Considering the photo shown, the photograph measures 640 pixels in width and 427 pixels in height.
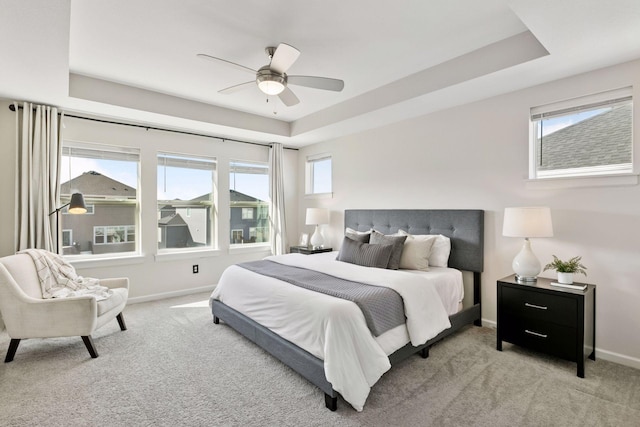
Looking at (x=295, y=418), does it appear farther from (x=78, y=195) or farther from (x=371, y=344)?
(x=78, y=195)

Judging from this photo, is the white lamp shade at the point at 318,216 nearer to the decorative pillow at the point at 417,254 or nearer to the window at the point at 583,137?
the decorative pillow at the point at 417,254

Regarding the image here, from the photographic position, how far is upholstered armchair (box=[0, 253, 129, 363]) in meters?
2.51

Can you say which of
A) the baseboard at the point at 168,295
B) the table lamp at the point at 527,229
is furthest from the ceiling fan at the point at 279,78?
the baseboard at the point at 168,295

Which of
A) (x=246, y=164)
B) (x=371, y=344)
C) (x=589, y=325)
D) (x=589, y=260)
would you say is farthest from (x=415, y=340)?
(x=246, y=164)

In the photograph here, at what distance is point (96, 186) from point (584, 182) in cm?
547

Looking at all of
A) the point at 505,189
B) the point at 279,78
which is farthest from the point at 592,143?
the point at 279,78

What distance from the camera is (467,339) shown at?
10.0 ft

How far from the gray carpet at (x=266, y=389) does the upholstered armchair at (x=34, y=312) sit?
0.25m

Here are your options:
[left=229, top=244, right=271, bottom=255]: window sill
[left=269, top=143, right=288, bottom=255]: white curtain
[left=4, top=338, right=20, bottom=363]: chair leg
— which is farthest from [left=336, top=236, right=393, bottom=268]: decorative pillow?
[left=4, top=338, right=20, bottom=363]: chair leg

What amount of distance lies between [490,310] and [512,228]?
1.13 m

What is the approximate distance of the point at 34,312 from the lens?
2531 millimetres

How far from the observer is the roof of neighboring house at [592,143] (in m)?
2.62

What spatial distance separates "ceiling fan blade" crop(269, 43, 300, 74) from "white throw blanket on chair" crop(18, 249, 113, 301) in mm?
2631

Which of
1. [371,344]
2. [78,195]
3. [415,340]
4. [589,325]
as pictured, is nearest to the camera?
[371,344]
